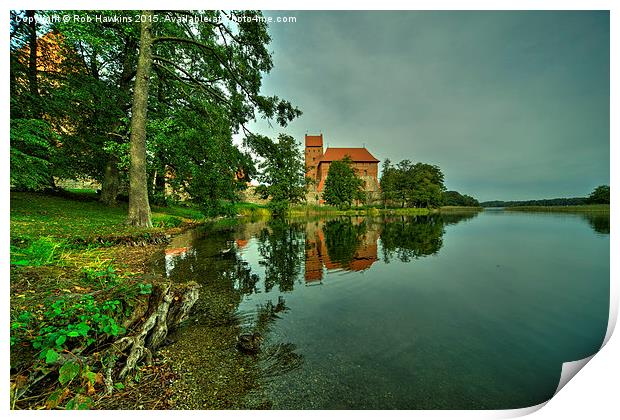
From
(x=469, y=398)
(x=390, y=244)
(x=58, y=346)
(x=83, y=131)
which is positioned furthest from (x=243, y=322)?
(x=83, y=131)

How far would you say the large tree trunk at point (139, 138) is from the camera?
7570 mm

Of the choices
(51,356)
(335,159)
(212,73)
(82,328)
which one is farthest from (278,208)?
(335,159)

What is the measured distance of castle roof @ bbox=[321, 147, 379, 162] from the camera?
211 feet

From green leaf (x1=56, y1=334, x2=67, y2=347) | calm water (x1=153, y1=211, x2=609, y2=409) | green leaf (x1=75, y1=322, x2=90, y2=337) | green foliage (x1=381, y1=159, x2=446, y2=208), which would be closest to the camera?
green leaf (x1=56, y1=334, x2=67, y2=347)

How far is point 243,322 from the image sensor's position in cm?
373

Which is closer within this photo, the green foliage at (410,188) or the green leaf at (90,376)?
the green leaf at (90,376)

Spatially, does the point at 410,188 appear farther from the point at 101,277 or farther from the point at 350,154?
the point at 101,277

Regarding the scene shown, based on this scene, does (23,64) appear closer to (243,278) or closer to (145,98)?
(145,98)

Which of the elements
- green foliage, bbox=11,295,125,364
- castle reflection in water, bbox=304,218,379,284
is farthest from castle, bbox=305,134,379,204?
green foliage, bbox=11,295,125,364

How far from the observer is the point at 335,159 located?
6212 cm

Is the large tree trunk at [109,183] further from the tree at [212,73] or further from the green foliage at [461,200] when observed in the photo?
the green foliage at [461,200]

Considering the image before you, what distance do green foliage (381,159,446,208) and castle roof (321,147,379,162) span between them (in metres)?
11.7

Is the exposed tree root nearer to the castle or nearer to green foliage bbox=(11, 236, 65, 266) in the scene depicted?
green foliage bbox=(11, 236, 65, 266)

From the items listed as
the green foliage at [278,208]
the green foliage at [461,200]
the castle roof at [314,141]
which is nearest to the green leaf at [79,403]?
the green foliage at [278,208]
